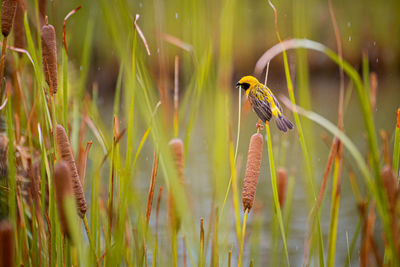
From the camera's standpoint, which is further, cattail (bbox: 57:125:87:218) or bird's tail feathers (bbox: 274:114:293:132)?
bird's tail feathers (bbox: 274:114:293:132)

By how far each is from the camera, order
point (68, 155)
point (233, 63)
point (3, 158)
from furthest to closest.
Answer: point (233, 63) → point (3, 158) → point (68, 155)

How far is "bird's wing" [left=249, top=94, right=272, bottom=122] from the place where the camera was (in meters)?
0.73

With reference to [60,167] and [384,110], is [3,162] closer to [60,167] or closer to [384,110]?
[60,167]

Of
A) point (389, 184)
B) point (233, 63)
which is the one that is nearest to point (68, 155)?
point (389, 184)

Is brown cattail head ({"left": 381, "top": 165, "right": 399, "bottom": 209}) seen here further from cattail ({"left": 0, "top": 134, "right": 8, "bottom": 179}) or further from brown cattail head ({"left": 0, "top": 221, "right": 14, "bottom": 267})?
cattail ({"left": 0, "top": 134, "right": 8, "bottom": 179})

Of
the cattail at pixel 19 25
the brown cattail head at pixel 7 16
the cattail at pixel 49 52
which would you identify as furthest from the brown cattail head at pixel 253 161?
the cattail at pixel 19 25

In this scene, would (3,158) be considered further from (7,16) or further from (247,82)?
(247,82)

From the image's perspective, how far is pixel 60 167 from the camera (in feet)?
1.47

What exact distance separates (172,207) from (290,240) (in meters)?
3.07

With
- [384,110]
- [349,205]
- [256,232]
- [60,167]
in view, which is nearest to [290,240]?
[349,205]

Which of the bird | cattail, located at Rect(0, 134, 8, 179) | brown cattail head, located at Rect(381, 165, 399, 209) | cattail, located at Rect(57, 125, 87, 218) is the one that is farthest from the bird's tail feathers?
cattail, located at Rect(0, 134, 8, 179)

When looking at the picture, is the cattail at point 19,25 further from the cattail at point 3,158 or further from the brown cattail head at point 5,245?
the brown cattail head at point 5,245

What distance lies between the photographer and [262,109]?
0.73 meters

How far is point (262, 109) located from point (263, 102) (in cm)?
1
